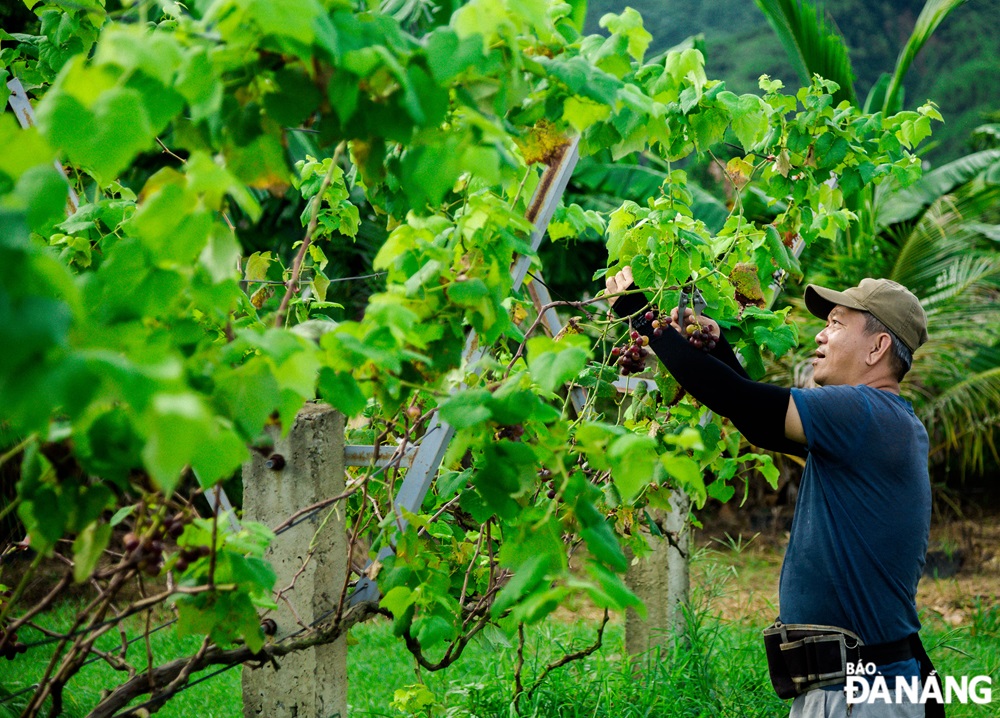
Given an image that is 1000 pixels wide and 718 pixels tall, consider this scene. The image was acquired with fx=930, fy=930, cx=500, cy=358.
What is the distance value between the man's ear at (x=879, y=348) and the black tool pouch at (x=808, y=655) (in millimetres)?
782

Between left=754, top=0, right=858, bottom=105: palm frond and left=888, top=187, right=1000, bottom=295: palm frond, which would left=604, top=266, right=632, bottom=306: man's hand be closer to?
left=754, top=0, right=858, bottom=105: palm frond

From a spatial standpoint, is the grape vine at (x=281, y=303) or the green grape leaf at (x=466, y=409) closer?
the grape vine at (x=281, y=303)

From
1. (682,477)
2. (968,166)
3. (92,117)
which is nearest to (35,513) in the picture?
(92,117)

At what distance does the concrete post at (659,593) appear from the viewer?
4152 millimetres

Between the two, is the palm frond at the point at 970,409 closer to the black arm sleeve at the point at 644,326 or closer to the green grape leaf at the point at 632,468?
the black arm sleeve at the point at 644,326

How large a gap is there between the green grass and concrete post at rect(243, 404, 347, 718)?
1.86ft

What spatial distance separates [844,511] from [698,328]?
2.09 ft

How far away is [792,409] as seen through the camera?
2.47 metres

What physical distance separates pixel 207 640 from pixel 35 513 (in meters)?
0.49

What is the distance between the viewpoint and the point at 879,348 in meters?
2.72

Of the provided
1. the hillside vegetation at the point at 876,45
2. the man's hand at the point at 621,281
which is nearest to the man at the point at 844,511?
the man's hand at the point at 621,281

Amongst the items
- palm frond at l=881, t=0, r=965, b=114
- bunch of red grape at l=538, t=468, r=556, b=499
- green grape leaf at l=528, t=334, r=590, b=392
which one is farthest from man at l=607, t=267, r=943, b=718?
palm frond at l=881, t=0, r=965, b=114

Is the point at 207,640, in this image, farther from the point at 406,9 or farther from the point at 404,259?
the point at 406,9

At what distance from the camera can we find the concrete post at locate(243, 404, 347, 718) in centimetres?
231
